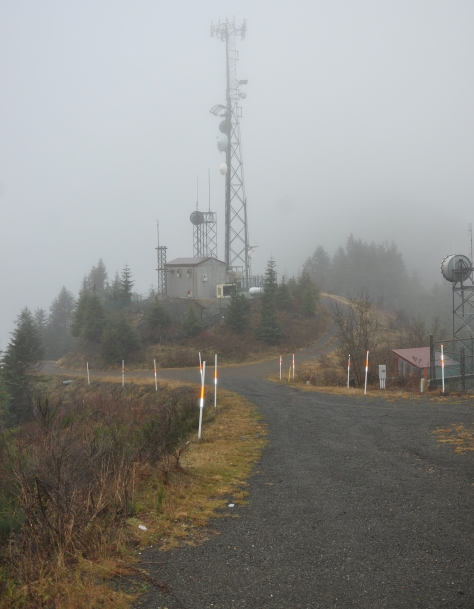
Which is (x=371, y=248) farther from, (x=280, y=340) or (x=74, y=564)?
(x=74, y=564)

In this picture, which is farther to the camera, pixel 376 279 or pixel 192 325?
pixel 376 279

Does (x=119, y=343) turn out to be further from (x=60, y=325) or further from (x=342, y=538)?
(x=60, y=325)

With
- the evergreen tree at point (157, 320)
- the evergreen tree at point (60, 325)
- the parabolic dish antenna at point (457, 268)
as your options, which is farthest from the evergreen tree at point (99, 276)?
the parabolic dish antenna at point (457, 268)

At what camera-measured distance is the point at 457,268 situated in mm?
24969

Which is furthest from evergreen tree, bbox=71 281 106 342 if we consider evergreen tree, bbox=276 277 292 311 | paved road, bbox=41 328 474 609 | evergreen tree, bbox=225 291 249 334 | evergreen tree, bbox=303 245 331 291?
evergreen tree, bbox=303 245 331 291

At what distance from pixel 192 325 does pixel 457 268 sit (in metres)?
18.7

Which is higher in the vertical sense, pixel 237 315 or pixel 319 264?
pixel 319 264

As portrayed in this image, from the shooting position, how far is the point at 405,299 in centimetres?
8881

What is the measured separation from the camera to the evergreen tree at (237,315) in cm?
3912

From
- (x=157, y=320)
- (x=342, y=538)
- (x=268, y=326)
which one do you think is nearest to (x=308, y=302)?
(x=268, y=326)

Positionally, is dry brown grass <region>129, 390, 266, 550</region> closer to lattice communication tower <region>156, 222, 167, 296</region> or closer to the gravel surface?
the gravel surface

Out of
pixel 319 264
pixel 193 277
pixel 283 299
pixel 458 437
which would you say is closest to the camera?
pixel 458 437

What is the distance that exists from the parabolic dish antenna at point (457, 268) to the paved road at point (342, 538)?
17.1 meters

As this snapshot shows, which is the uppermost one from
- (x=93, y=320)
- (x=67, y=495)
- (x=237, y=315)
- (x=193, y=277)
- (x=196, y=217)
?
(x=196, y=217)
